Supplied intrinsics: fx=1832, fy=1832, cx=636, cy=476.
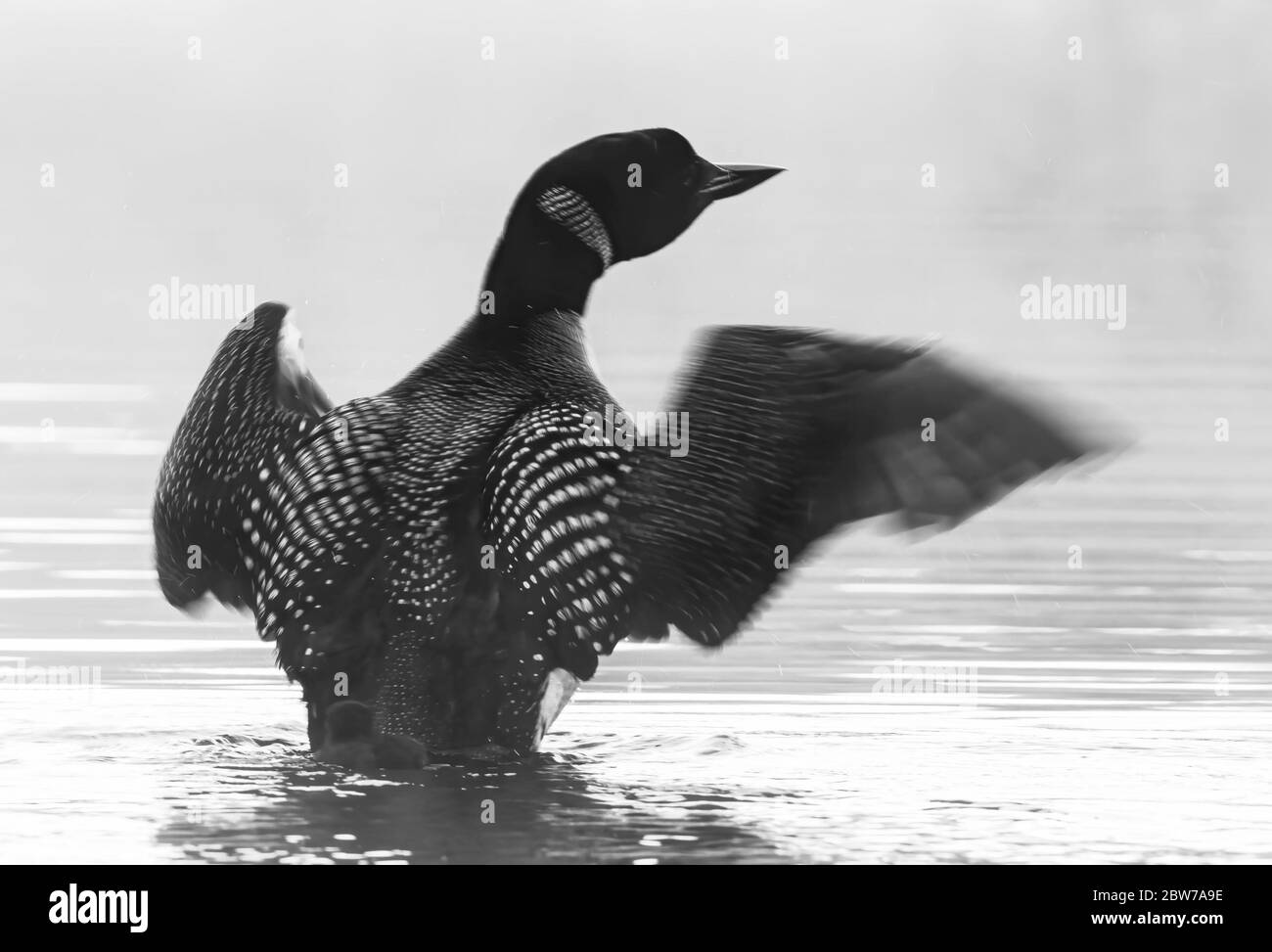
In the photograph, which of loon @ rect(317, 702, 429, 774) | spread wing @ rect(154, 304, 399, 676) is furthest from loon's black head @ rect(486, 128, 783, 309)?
loon @ rect(317, 702, 429, 774)

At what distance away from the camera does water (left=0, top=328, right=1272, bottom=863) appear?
258cm

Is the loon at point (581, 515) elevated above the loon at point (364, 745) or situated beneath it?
elevated above

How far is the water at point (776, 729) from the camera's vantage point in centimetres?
258

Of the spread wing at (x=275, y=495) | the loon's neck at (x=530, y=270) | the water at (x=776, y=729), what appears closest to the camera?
the water at (x=776, y=729)

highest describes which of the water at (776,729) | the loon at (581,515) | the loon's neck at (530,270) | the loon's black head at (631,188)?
the loon's black head at (631,188)

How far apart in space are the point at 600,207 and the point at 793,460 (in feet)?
3.16

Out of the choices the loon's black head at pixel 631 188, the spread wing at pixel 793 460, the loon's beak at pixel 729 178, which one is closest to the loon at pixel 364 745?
the spread wing at pixel 793 460

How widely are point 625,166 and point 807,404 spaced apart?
38.6 inches

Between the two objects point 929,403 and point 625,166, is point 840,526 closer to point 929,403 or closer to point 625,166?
point 929,403

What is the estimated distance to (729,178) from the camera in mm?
3947

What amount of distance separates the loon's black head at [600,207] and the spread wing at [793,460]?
0.72 m

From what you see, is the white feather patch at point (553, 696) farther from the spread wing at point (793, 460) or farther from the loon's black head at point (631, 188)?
the loon's black head at point (631, 188)

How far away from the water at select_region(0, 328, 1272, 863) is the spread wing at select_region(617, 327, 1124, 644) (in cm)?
14
